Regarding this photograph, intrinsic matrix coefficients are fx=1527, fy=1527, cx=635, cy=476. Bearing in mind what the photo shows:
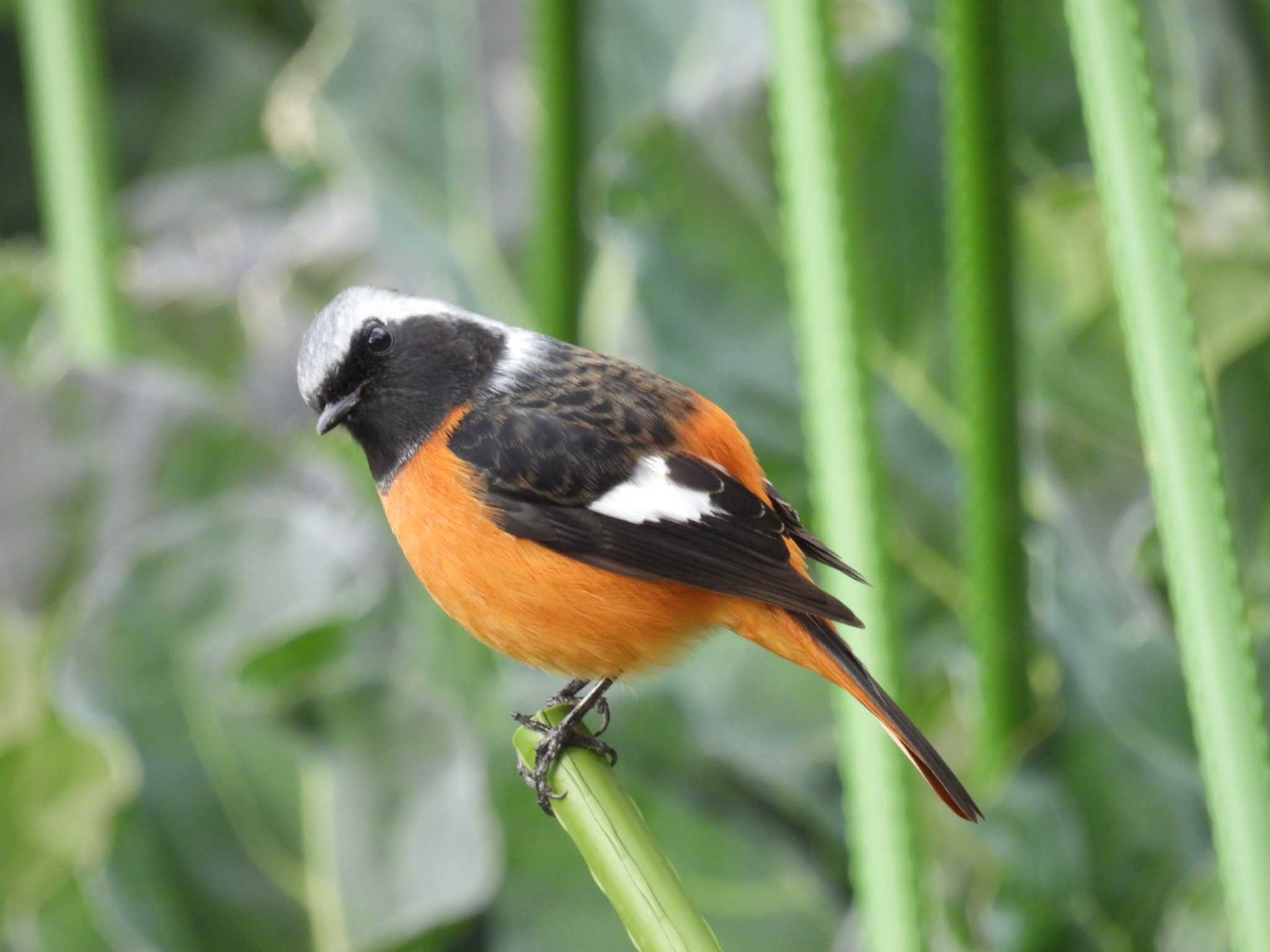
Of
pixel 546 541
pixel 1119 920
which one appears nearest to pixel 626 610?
pixel 546 541

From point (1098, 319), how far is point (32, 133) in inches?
54.2

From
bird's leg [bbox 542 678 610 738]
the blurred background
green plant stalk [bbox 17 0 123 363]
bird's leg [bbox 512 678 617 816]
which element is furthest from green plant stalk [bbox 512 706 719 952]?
green plant stalk [bbox 17 0 123 363]

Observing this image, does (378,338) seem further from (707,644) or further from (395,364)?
(707,644)

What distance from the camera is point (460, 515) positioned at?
1.61 feet

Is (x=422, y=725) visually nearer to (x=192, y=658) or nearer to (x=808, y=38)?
(x=192, y=658)

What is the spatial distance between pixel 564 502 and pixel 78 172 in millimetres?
730

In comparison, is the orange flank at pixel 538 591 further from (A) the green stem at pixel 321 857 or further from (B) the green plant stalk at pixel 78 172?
(B) the green plant stalk at pixel 78 172

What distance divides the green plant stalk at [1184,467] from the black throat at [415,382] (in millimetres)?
188

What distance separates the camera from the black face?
0.43 m

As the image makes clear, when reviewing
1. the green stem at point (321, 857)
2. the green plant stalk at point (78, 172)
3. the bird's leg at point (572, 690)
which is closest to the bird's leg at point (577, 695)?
the bird's leg at point (572, 690)

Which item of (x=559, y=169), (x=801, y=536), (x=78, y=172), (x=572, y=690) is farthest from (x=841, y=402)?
(x=78, y=172)

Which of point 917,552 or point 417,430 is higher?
point 417,430

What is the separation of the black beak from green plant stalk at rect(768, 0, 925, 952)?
0.47ft

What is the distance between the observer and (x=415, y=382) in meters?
0.45
